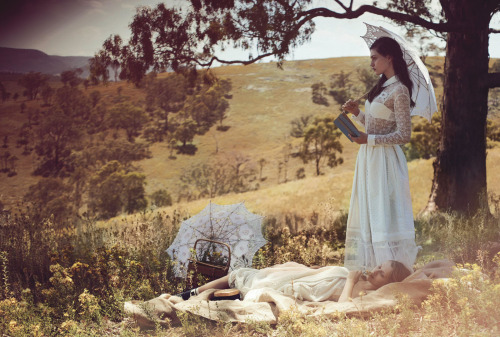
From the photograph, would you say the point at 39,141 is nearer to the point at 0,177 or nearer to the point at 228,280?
the point at 0,177

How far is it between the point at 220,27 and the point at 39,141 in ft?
241

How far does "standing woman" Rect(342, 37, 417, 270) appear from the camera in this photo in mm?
3906

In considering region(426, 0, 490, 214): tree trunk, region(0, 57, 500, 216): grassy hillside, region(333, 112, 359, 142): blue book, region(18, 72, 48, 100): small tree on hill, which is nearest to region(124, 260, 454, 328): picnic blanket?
region(333, 112, 359, 142): blue book

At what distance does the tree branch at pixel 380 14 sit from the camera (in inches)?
257

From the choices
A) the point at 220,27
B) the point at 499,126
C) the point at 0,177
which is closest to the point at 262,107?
the point at 0,177

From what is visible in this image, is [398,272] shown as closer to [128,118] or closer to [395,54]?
[395,54]

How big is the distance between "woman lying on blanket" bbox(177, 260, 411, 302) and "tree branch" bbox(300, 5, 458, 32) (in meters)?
4.18

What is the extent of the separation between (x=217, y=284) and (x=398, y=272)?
1.61 m

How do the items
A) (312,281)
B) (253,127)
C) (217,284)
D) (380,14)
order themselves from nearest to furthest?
(312,281), (217,284), (380,14), (253,127)

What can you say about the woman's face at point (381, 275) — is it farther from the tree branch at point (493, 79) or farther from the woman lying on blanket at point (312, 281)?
the tree branch at point (493, 79)

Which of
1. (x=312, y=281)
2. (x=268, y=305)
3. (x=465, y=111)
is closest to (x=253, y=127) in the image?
(x=465, y=111)

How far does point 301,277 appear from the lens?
162 inches

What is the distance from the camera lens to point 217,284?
4.22m

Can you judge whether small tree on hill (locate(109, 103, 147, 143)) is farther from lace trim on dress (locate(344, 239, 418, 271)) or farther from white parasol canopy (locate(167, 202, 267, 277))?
lace trim on dress (locate(344, 239, 418, 271))
